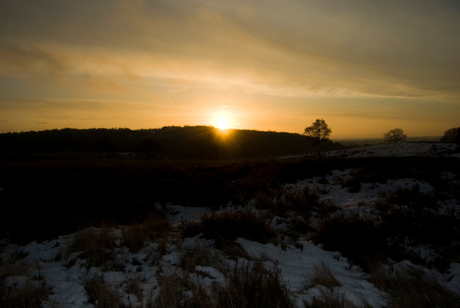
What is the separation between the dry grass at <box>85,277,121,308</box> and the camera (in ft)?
9.38

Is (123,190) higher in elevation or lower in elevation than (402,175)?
lower

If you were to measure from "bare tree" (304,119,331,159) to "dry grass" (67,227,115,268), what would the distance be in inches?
1498

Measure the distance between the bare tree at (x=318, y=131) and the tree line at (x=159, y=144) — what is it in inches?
26.6

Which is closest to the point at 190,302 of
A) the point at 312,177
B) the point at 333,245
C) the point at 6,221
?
the point at 333,245

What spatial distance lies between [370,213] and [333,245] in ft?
8.69

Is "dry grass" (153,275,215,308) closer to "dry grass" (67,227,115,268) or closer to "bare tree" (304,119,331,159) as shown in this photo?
"dry grass" (67,227,115,268)

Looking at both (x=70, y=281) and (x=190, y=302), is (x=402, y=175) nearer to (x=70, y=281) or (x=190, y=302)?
(x=190, y=302)

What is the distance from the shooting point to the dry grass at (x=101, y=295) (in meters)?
2.86

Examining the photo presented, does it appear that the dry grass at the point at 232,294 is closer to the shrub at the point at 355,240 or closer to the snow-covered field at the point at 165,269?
the snow-covered field at the point at 165,269

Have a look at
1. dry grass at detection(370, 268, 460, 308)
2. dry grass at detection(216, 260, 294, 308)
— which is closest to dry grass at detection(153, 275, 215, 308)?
dry grass at detection(216, 260, 294, 308)

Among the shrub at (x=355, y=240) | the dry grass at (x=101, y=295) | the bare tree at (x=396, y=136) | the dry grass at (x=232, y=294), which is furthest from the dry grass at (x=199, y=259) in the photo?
the bare tree at (x=396, y=136)

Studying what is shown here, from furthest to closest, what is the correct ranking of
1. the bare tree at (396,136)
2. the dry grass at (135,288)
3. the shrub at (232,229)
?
1. the bare tree at (396,136)
2. the shrub at (232,229)
3. the dry grass at (135,288)

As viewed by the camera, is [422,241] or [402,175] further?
[402,175]

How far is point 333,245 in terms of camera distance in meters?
4.79
